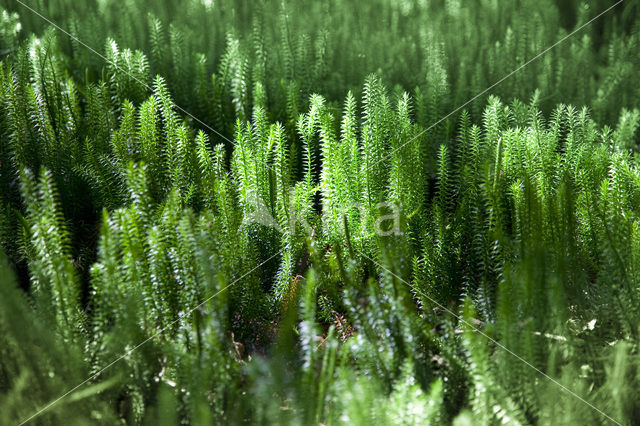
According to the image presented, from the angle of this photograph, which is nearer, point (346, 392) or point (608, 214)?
point (346, 392)

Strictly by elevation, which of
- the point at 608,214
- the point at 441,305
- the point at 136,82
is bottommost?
the point at 441,305

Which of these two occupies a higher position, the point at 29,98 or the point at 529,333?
the point at 29,98

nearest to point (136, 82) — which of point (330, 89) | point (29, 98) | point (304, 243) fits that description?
point (29, 98)

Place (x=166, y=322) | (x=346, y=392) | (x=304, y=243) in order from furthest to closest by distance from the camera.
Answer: (x=304, y=243), (x=166, y=322), (x=346, y=392)

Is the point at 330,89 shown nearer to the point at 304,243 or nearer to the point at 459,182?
the point at 459,182

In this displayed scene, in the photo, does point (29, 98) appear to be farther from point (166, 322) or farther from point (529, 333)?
point (529, 333)

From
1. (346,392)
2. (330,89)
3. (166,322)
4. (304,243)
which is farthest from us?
(330,89)
